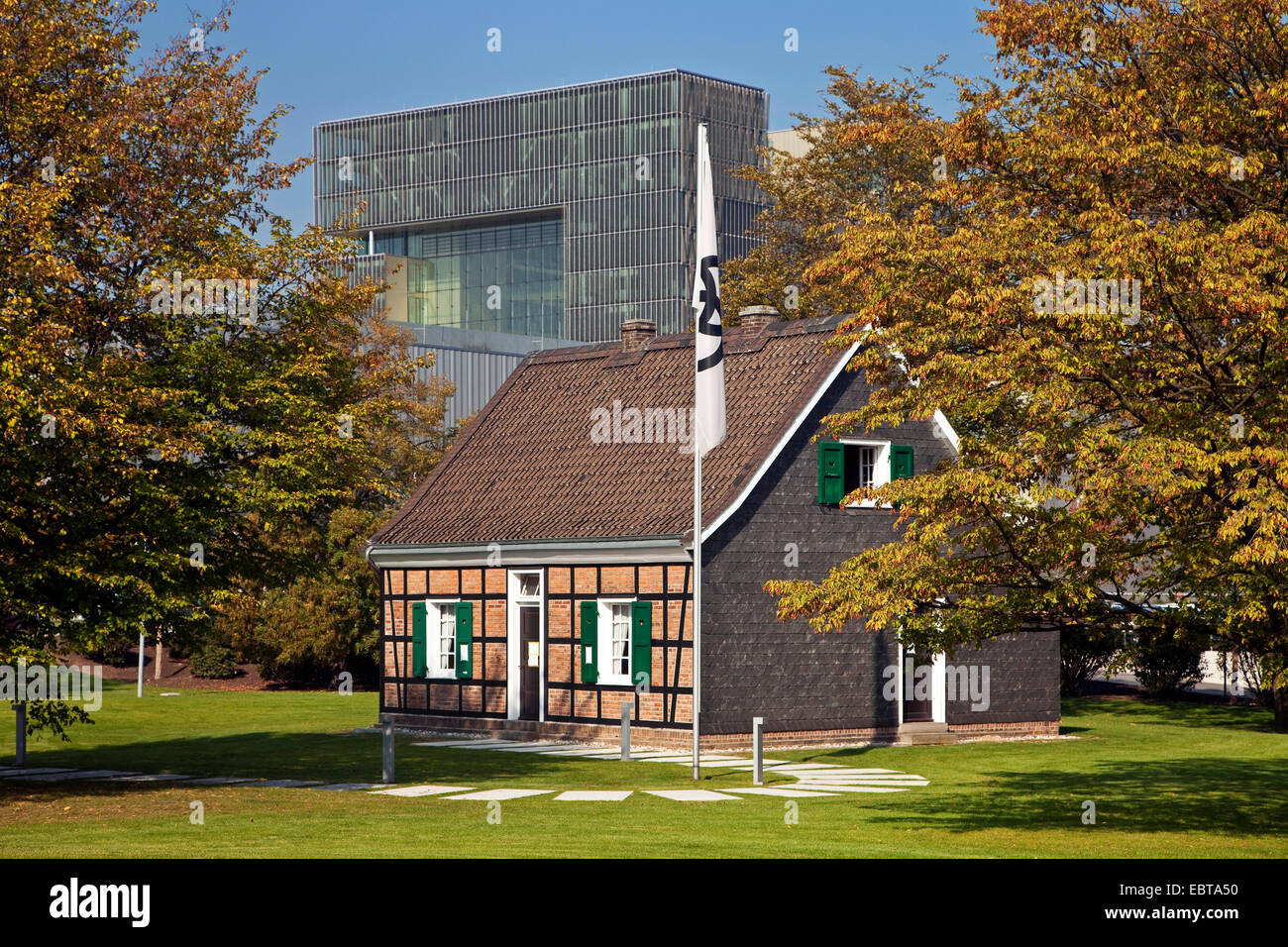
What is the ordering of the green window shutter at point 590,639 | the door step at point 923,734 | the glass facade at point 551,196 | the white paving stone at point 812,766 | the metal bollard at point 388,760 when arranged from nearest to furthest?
1. the metal bollard at point 388,760
2. the white paving stone at point 812,766
3. the green window shutter at point 590,639
4. the door step at point 923,734
5. the glass facade at point 551,196

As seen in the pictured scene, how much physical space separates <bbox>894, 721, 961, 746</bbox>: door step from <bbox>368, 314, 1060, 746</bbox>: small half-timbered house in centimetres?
7

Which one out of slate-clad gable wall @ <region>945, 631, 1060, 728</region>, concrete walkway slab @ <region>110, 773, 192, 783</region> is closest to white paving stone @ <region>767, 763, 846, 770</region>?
slate-clad gable wall @ <region>945, 631, 1060, 728</region>

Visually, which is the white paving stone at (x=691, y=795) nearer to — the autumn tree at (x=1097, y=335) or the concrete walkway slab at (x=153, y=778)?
the autumn tree at (x=1097, y=335)

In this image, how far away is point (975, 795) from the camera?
20172 millimetres

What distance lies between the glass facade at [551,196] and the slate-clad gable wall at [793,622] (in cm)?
7904

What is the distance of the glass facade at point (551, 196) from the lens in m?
110

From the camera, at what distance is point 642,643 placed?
90.8 ft

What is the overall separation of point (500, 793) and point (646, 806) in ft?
7.48

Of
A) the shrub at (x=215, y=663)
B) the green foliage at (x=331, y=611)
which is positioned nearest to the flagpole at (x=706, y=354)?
the green foliage at (x=331, y=611)

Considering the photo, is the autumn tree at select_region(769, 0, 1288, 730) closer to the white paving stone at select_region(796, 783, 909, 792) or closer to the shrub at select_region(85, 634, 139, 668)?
the white paving stone at select_region(796, 783, 909, 792)

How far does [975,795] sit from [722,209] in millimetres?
91182

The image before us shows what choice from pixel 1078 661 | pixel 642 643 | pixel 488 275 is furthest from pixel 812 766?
pixel 488 275

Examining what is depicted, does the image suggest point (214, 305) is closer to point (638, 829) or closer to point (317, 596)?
point (638, 829)

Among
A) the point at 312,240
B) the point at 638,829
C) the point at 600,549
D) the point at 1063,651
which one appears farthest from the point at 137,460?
the point at 1063,651
